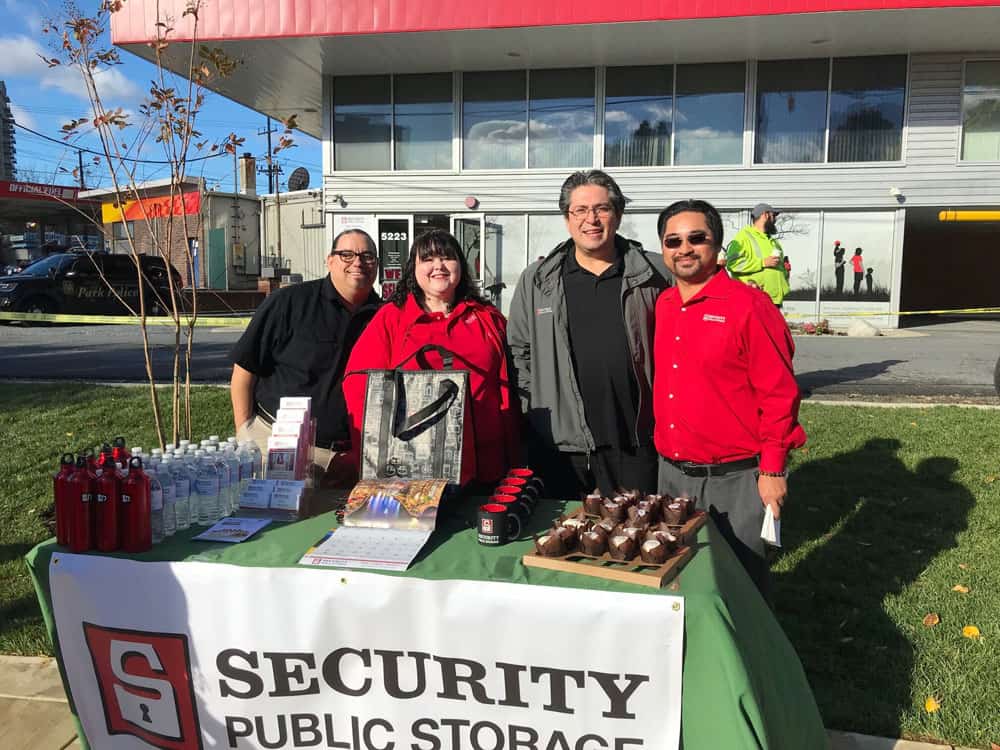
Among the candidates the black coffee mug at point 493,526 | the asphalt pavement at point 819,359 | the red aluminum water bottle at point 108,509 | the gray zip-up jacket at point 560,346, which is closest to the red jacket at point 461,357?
the gray zip-up jacket at point 560,346

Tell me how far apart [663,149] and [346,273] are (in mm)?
13807

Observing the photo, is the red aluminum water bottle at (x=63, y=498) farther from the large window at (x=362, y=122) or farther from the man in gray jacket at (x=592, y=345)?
the large window at (x=362, y=122)

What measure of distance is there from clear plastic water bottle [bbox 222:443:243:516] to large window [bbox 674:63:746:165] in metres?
14.8

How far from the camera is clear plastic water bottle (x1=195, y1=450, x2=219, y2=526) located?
99.0 inches

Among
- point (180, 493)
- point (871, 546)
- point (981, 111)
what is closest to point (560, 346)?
point (180, 493)

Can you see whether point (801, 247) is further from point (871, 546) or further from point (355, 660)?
point (355, 660)

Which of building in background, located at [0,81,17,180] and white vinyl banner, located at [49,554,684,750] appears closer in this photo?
white vinyl banner, located at [49,554,684,750]

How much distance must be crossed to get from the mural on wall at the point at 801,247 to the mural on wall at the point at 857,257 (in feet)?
0.64

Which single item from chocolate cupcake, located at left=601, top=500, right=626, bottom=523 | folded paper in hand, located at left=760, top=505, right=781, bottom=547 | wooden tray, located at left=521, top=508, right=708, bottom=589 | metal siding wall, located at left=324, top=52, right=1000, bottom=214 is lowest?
folded paper in hand, located at left=760, top=505, right=781, bottom=547

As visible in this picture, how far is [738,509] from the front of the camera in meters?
2.66

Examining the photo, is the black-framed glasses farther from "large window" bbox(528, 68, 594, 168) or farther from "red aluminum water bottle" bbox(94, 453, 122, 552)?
"large window" bbox(528, 68, 594, 168)

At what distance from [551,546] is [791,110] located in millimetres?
15674

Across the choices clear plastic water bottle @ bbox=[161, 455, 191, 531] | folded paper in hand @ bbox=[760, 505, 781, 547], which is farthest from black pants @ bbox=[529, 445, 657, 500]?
clear plastic water bottle @ bbox=[161, 455, 191, 531]

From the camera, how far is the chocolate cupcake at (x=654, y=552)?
204 cm
